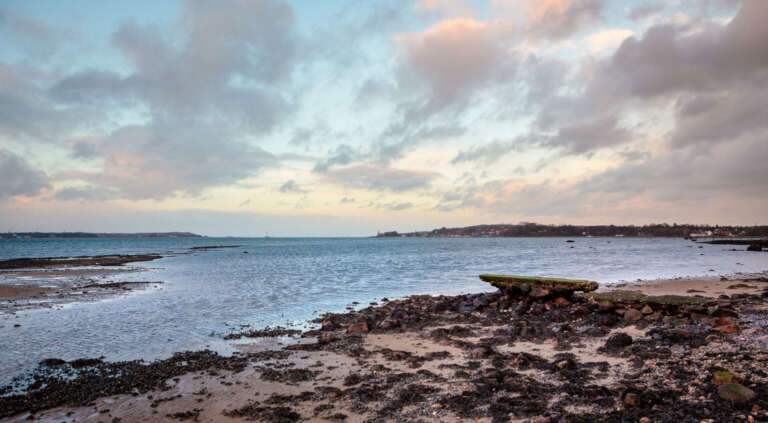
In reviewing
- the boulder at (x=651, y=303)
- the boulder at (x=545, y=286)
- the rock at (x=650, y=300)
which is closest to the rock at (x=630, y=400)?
the boulder at (x=651, y=303)

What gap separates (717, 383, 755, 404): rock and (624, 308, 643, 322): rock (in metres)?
7.85

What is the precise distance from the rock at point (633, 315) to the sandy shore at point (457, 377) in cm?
7

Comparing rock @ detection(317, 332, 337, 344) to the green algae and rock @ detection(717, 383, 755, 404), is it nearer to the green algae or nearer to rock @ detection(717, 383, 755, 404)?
the green algae

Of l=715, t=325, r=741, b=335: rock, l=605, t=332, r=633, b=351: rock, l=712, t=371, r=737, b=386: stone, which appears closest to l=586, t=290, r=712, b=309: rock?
l=715, t=325, r=741, b=335: rock

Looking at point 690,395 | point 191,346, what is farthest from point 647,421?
point 191,346

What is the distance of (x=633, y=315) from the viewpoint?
15172 mm

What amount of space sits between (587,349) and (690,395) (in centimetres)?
400

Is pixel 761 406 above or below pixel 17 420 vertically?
above

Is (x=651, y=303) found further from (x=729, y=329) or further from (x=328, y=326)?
(x=328, y=326)

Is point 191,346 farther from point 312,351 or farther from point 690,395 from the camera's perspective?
point 690,395

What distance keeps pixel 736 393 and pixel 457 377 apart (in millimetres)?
5370

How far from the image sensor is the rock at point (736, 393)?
7.31 meters

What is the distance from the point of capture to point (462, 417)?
766cm

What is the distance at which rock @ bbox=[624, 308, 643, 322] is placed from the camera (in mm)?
15031
